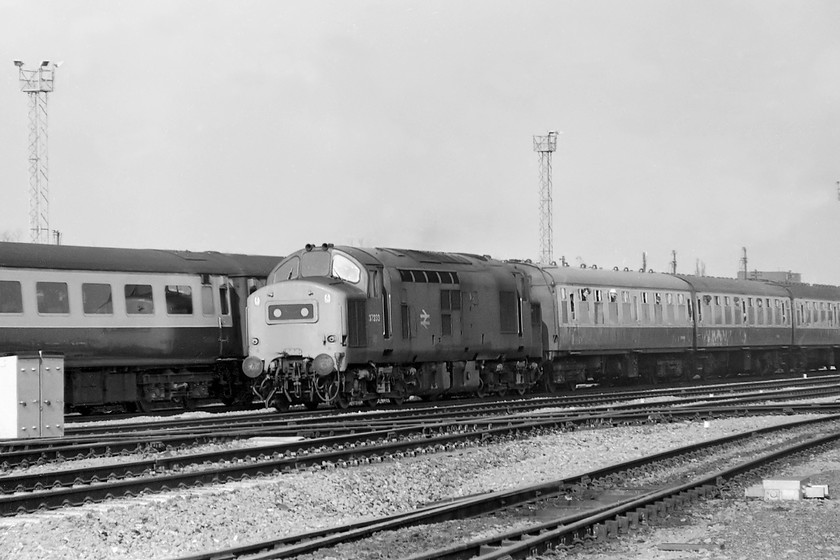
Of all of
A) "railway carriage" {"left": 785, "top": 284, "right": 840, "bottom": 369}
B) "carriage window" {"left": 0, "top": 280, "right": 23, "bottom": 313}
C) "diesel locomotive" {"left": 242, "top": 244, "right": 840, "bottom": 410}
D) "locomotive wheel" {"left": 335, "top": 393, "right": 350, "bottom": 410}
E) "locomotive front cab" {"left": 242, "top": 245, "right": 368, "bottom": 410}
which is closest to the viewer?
"carriage window" {"left": 0, "top": 280, "right": 23, "bottom": 313}

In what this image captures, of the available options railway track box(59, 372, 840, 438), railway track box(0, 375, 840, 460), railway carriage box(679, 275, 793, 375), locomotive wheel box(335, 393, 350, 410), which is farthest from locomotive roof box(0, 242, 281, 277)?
railway carriage box(679, 275, 793, 375)

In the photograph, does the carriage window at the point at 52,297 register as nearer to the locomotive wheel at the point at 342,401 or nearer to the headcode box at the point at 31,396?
the headcode box at the point at 31,396

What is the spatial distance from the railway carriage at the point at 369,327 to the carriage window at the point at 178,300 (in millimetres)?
1934

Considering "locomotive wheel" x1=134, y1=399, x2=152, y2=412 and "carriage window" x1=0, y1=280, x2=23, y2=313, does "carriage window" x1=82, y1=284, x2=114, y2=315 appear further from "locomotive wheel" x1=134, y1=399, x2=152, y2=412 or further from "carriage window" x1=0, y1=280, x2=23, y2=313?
"locomotive wheel" x1=134, y1=399, x2=152, y2=412

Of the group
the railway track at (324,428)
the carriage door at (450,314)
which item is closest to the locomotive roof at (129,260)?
the carriage door at (450,314)

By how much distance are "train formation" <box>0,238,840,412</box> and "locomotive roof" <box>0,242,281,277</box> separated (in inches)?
1.5

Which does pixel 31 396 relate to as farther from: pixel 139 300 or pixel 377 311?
pixel 377 311

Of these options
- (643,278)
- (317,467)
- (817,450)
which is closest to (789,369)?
(643,278)

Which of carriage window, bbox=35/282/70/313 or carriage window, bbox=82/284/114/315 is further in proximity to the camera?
carriage window, bbox=82/284/114/315

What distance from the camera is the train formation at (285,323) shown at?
2611 centimetres

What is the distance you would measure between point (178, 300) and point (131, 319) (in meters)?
1.62

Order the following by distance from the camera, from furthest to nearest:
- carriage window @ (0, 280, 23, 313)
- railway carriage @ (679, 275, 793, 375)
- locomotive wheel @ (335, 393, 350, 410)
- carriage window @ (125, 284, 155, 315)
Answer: railway carriage @ (679, 275, 793, 375), carriage window @ (125, 284, 155, 315), locomotive wheel @ (335, 393, 350, 410), carriage window @ (0, 280, 23, 313)

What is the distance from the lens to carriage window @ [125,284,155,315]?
27.4 meters

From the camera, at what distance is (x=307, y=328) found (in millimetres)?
26609
